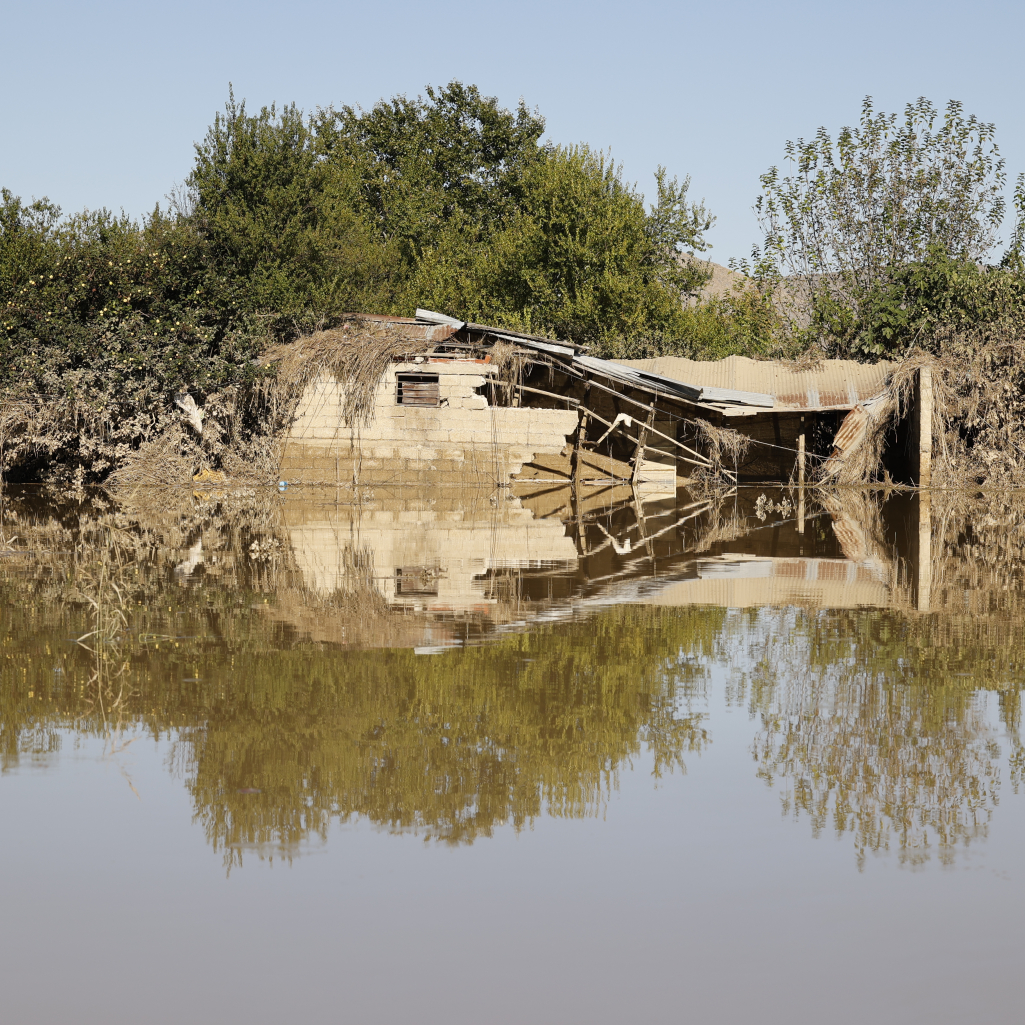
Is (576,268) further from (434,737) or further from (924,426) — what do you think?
(434,737)

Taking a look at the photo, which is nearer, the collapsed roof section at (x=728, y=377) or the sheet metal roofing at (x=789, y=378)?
the collapsed roof section at (x=728, y=377)

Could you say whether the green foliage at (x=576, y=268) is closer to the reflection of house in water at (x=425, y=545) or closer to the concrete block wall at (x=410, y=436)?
the concrete block wall at (x=410, y=436)

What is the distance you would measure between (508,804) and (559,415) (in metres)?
19.6

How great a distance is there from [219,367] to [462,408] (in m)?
4.98

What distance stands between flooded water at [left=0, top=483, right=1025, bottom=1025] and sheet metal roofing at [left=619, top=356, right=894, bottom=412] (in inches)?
619

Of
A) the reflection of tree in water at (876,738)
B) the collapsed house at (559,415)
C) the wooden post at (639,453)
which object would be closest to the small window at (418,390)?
the collapsed house at (559,415)

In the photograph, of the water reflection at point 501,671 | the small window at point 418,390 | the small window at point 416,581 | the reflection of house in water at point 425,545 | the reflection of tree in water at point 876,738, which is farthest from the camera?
the small window at point 418,390

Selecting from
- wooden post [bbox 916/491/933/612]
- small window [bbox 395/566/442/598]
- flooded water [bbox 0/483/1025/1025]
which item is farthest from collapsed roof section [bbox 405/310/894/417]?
flooded water [bbox 0/483/1025/1025]

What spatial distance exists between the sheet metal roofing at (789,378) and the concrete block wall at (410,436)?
4.81 meters

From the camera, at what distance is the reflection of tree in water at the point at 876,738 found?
178 inches

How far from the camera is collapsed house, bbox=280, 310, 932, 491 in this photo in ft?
76.4

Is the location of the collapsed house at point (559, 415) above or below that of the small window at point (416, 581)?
above

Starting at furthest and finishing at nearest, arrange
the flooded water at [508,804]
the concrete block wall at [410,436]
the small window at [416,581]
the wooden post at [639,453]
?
the wooden post at [639,453], the concrete block wall at [410,436], the small window at [416,581], the flooded water at [508,804]

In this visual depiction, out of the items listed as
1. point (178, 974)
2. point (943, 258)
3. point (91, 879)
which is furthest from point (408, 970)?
point (943, 258)
